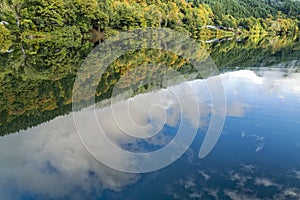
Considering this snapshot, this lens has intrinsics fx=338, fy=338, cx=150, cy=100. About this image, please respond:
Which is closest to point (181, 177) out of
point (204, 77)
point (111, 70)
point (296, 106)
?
point (296, 106)

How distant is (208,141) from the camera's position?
14945mm

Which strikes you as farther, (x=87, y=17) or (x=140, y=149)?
(x=87, y=17)

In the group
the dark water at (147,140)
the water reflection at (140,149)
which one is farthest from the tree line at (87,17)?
the water reflection at (140,149)

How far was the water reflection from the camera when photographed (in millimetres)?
10930

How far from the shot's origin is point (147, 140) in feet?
48.6

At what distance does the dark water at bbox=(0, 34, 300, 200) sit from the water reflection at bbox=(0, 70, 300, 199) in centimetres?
3

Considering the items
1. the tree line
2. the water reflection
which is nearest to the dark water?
the water reflection

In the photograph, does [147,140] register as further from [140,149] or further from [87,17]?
[87,17]

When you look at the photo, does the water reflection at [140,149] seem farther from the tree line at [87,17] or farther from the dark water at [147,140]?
the tree line at [87,17]

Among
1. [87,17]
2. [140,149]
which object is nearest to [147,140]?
[140,149]

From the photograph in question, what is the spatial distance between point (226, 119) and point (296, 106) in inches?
231

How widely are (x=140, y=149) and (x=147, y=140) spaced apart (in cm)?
99

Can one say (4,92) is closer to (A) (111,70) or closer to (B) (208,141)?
(A) (111,70)

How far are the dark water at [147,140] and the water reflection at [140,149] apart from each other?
0.03 metres
